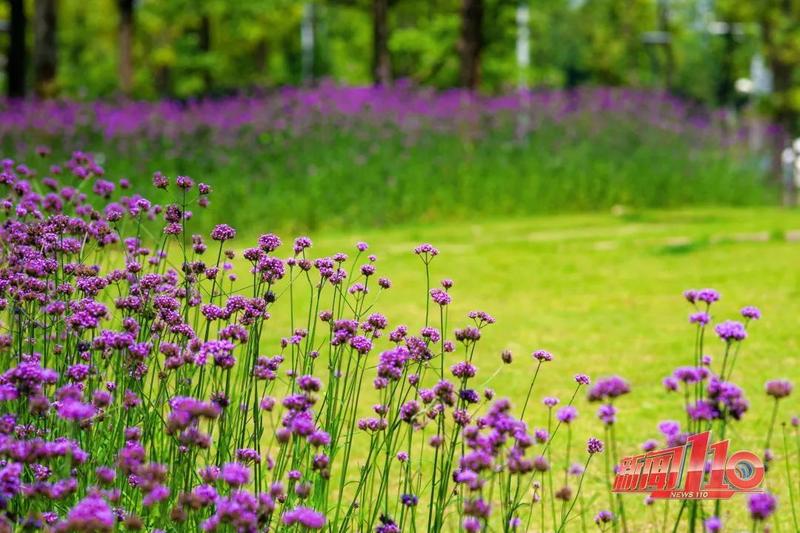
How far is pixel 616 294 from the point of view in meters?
7.71

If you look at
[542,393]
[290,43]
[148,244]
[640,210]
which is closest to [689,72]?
[290,43]

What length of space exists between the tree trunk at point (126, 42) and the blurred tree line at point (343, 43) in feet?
0.09

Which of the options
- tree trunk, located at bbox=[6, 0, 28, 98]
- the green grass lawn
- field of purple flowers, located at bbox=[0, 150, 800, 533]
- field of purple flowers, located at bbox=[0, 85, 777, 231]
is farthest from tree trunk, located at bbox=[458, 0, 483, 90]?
field of purple flowers, located at bbox=[0, 150, 800, 533]

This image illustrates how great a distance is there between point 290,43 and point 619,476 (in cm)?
4256

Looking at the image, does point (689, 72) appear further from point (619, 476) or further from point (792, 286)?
point (619, 476)

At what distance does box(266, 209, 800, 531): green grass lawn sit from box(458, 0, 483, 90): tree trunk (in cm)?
383

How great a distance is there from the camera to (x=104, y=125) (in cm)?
1205

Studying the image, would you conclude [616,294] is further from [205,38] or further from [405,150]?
[205,38]

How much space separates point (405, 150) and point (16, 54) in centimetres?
867

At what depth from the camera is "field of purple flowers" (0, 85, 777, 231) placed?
468 inches

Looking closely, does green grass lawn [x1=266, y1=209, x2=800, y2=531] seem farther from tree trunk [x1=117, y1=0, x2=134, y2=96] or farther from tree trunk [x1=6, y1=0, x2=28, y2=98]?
tree trunk [x1=117, y1=0, x2=134, y2=96]

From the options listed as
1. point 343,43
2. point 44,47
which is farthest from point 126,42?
point 343,43

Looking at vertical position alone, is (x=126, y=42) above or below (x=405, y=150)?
above

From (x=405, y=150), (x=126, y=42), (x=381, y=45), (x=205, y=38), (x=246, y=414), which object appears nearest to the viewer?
(x=246, y=414)
